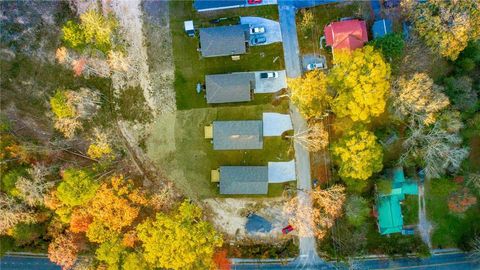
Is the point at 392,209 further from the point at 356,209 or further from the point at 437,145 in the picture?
the point at 437,145

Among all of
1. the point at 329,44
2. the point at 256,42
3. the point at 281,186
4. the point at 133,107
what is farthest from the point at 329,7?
the point at 133,107

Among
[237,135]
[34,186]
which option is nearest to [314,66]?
[237,135]

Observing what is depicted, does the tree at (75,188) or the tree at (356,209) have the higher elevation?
the tree at (75,188)

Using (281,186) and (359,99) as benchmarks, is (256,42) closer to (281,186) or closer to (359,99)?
(359,99)

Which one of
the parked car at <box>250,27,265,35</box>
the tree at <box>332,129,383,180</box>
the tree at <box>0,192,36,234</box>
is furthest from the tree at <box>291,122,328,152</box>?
the tree at <box>0,192,36,234</box>

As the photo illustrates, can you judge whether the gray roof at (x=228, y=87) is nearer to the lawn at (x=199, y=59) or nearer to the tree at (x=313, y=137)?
the lawn at (x=199, y=59)

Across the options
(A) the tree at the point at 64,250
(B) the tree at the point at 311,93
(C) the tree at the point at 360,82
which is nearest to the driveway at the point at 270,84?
(B) the tree at the point at 311,93
